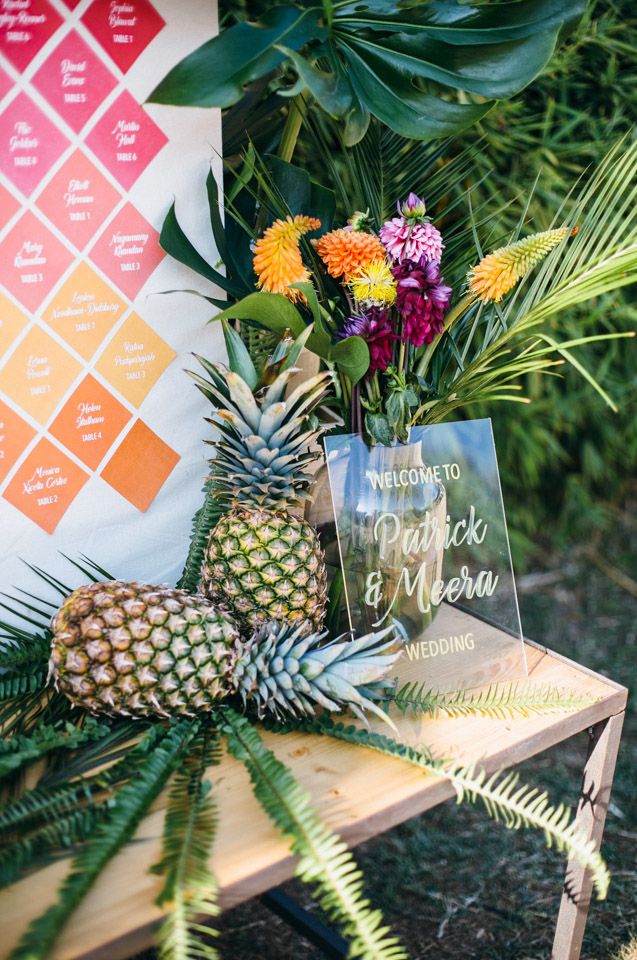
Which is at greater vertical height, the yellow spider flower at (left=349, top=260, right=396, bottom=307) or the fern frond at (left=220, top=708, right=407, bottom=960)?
the yellow spider flower at (left=349, top=260, right=396, bottom=307)

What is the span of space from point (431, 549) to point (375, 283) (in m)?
0.32

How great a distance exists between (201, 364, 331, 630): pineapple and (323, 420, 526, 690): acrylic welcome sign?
0.05m

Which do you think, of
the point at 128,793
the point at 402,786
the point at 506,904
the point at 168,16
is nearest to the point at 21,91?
the point at 168,16

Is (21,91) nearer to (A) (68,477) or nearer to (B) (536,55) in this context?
(A) (68,477)

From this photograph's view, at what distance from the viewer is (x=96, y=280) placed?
989 mm

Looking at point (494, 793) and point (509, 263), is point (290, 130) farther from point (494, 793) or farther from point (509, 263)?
point (494, 793)

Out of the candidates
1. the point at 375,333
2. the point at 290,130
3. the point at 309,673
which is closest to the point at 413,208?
the point at 375,333

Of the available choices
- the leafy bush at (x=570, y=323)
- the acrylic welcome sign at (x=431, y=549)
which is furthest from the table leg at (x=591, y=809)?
the leafy bush at (x=570, y=323)

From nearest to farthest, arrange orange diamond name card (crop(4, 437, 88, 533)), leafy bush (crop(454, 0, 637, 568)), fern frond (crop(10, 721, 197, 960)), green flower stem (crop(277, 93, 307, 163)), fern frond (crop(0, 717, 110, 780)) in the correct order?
fern frond (crop(10, 721, 197, 960)) → fern frond (crop(0, 717, 110, 780)) → orange diamond name card (crop(4, 437, 88, 533)) → green flower stem (crop(277, 93, 307, 163)) → leafy bush (crop(454, 0, 637, 568))

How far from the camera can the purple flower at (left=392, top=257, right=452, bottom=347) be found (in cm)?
93

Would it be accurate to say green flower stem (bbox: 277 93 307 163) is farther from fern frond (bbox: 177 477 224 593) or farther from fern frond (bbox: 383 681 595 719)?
fern frond (bbox: 383 681 595 719)

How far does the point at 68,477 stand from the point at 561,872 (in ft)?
3.99

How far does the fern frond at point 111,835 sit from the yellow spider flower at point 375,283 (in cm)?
50

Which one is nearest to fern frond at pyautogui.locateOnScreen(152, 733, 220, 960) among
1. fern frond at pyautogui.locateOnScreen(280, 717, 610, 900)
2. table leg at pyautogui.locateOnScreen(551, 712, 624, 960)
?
fern frond at pyautogui.locateOnScreen(280, 717, 610, 900)
